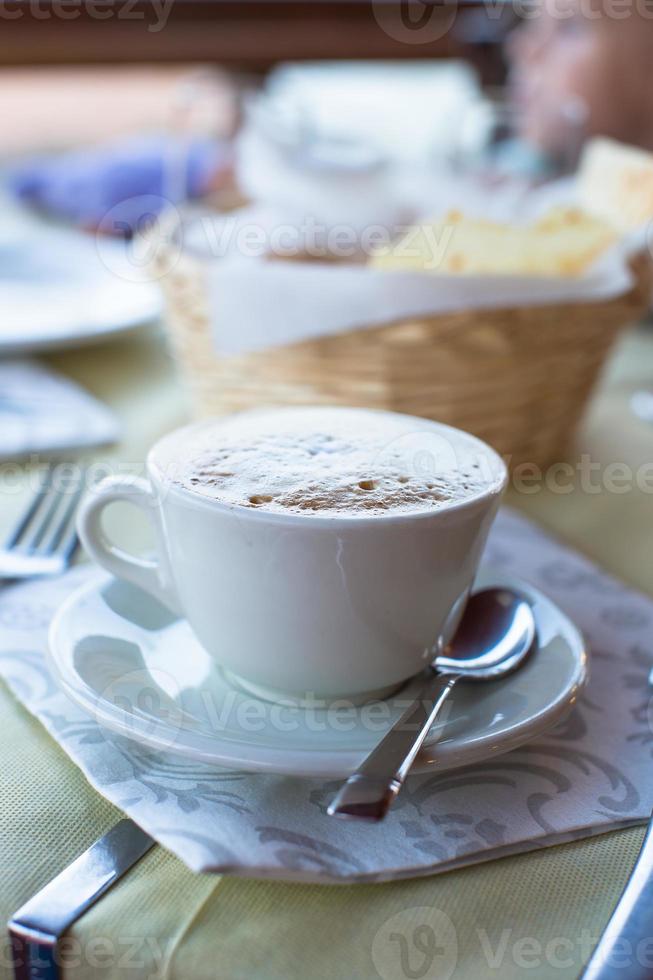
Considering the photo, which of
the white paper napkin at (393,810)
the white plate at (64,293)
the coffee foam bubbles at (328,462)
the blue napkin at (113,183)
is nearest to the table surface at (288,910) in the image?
the white paper napkin at (393,810)

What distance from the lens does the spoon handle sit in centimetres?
29

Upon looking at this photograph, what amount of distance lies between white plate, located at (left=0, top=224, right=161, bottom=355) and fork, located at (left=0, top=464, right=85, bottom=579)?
0.23m

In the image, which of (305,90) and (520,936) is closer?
(520,936)

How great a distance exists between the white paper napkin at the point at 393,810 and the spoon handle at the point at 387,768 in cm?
2

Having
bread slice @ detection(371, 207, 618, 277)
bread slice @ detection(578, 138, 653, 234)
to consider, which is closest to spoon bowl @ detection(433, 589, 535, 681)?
bread slice @ detection(371, 207, 618, 277)

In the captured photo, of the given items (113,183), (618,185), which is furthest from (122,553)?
(113,183)

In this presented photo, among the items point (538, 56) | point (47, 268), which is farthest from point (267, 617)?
point (538, 56)

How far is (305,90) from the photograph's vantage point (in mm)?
1896

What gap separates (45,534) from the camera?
0.52 meters

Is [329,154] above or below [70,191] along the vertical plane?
above

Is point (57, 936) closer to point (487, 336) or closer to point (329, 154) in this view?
point (487, 336)

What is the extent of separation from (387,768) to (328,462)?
13 centimetres

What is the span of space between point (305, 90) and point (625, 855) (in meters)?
1.81

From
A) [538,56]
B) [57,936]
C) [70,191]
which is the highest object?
[538,56]
